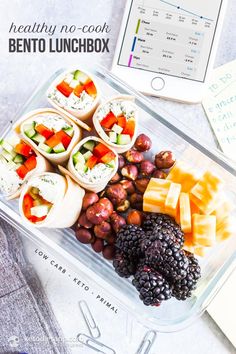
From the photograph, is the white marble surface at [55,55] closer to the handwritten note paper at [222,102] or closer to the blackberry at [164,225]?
the handwritten note paper at [222,102]

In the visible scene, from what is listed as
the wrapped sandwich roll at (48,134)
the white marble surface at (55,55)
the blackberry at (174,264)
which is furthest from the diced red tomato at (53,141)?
the blackberry at (174,264)

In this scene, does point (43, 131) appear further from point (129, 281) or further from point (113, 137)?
point (129, 281)

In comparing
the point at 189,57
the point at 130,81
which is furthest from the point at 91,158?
the point at 189,57

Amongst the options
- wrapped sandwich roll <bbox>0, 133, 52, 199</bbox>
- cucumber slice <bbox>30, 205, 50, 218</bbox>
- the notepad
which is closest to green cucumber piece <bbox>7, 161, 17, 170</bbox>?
wrapped sandwich roll <bbox>0, 133, 52, 199</bbox>

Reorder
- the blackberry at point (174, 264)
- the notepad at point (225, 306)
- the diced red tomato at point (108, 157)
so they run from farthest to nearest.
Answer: the notepad at point (225, 306), the diced red tomato at point (108, 157), the blackberry at point (174, 264)

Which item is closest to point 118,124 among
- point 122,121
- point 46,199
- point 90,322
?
point 122,121

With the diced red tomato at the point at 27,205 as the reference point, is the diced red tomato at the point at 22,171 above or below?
above

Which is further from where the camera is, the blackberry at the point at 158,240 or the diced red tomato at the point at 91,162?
the diced red tomato at the point at 91,162
